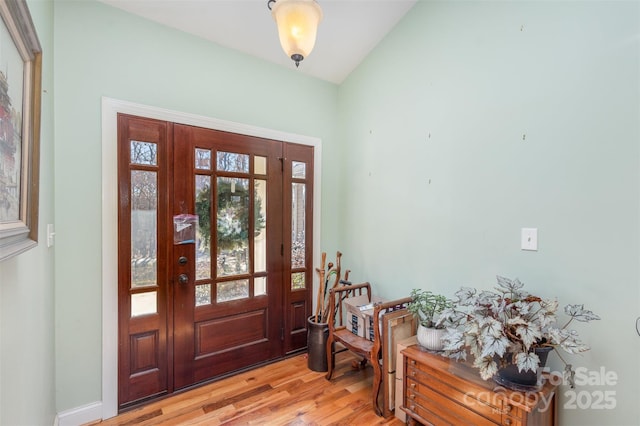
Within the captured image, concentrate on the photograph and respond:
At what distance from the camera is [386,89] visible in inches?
99.4

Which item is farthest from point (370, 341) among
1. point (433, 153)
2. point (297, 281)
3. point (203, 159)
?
point (203, 159)

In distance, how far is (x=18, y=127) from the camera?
2.77ft

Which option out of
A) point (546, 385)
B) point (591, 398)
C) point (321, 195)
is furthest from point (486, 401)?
point (321, 195)

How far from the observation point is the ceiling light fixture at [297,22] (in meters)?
1.47

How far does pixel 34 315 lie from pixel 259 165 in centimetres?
170

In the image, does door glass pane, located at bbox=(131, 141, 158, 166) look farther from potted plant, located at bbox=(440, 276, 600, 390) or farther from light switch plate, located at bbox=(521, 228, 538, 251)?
light switch plate, located at bbox=(521, 228, 538, 251)

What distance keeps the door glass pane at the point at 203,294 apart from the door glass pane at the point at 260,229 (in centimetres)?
41

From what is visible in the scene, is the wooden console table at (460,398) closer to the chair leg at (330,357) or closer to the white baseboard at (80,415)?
the chair leg at (330,357)

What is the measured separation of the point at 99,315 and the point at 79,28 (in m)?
1.85

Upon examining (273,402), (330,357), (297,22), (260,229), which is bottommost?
(273,402)

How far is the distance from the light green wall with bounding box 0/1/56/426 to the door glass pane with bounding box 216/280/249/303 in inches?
39.9

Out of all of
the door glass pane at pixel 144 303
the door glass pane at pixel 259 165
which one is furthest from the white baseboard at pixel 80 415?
the door glass pane at pixel 259 165

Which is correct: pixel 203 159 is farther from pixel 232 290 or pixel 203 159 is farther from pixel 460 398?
pixel 460 398

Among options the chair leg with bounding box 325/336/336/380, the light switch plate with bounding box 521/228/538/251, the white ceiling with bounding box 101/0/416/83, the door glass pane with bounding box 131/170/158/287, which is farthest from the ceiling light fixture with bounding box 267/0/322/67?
the chair leg with bounding box 325/336/336/380
